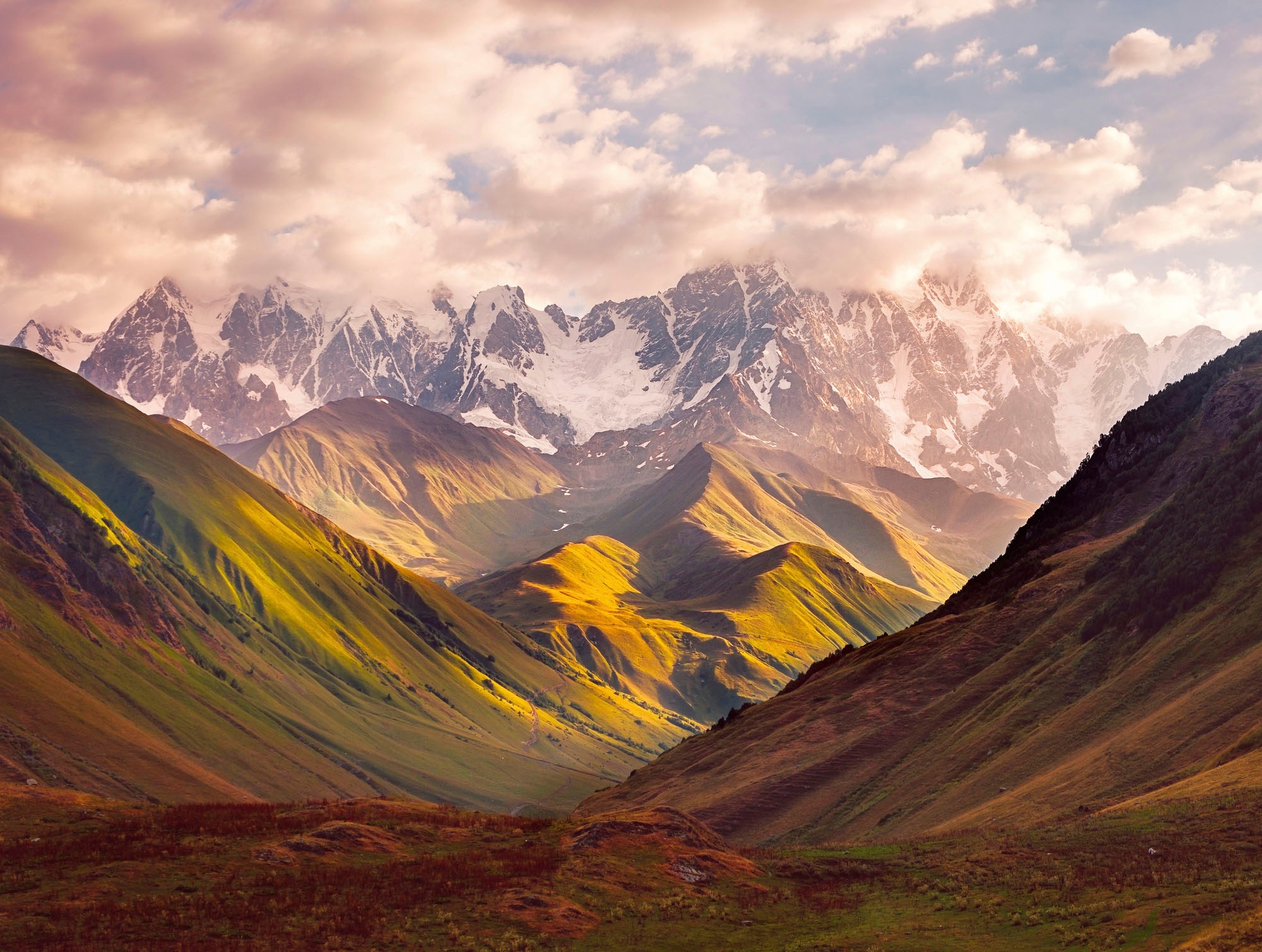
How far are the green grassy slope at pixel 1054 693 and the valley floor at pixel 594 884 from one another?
13669 millimetres

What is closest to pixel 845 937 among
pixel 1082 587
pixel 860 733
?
pixel 860 733

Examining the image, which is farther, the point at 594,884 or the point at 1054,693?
the point at 1054,693

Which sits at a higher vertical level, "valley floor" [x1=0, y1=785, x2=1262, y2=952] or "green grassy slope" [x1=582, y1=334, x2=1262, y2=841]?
"green grassy slope" [x1=582, y1=334, x2=1262, y2=841]

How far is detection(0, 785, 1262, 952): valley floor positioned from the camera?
43.7 meters

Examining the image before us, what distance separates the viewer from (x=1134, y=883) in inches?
→ 1885

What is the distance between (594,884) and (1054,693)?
218ft

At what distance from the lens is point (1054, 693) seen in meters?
106

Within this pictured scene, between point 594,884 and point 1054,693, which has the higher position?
point 1054,693

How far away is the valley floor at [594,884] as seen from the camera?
43.7 metres

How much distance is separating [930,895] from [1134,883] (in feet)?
30.5

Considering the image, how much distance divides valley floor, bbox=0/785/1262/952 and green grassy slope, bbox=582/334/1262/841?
44.8 feet

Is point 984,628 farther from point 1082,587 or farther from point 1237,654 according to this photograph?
point 1237,654

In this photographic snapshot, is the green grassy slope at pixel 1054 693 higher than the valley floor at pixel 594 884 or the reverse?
higher

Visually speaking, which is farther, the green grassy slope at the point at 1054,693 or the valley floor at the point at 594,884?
the green grassy slope at the point at 1054,693
